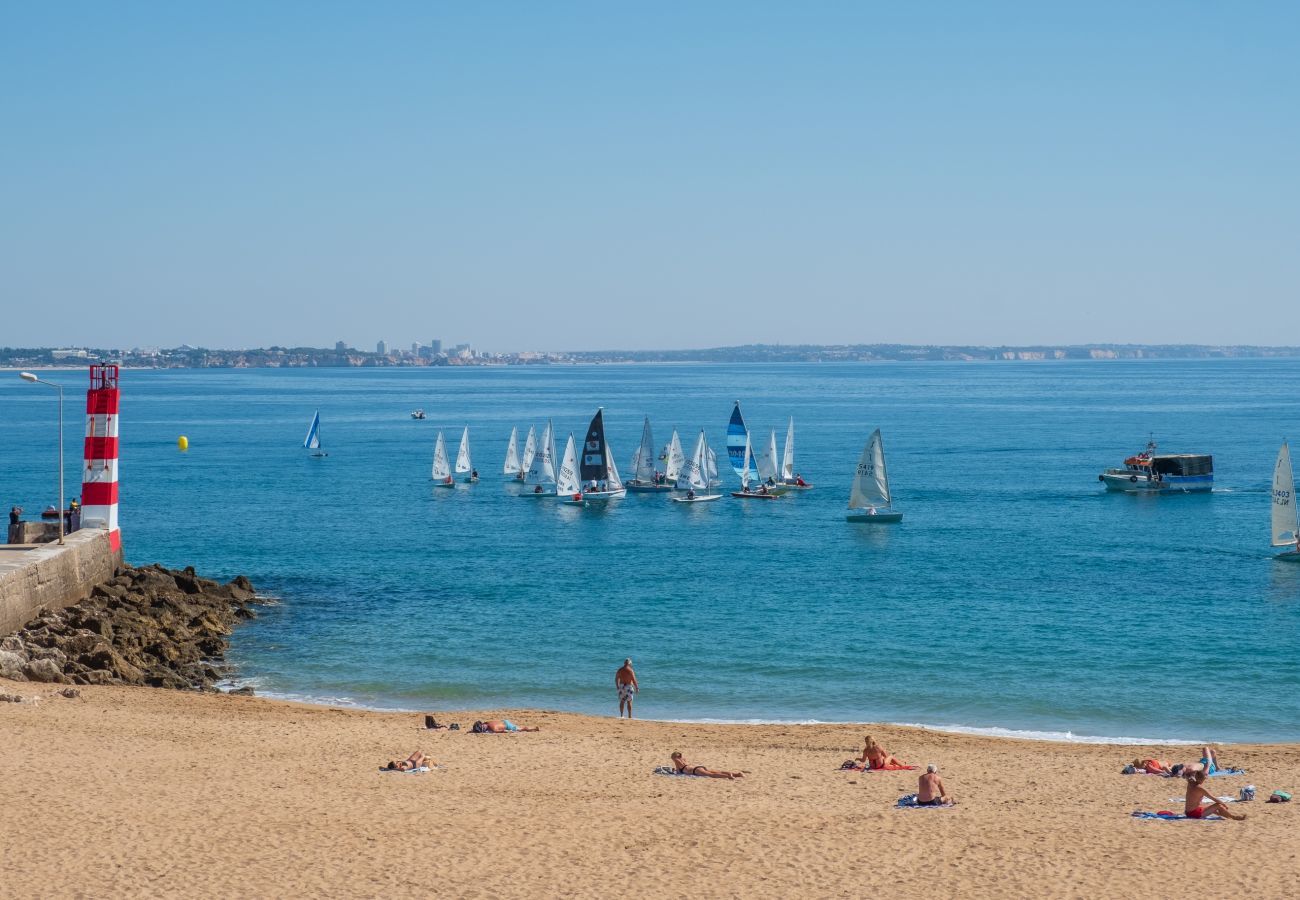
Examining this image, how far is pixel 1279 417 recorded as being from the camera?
490ft

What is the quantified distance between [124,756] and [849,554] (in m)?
36.7

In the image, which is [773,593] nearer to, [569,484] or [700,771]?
[700,771]

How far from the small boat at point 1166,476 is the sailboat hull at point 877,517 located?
765 inches

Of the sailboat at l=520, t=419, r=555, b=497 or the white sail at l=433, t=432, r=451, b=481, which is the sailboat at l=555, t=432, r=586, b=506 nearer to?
the sailboat at l=520, t=419, r=555, b=497

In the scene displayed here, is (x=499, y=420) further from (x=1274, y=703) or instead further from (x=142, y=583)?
(x=1274, y=703)

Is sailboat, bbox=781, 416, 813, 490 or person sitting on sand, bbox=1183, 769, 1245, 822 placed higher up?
sailboat, bbox=781, 416, 813, 490

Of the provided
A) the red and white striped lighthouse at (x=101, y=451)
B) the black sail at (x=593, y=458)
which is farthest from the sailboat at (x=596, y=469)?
the red and white striped lighthouse at (x=101, y=451)

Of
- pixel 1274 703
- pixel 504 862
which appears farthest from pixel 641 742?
pixel 1274 703

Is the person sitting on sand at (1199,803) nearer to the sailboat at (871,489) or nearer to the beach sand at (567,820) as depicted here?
the beach sand at (567,820)

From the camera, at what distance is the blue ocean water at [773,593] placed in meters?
32.7

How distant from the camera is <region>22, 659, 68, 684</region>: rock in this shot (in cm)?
2966

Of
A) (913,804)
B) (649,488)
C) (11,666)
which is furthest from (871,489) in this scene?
(913,804)

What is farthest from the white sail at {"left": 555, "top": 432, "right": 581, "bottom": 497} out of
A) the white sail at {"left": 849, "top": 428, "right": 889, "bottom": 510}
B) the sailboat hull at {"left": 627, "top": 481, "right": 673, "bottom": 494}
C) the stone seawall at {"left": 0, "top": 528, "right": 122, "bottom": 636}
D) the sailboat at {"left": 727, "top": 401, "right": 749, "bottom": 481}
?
the stone seawall at {"left": 0, "top": 528, "right": 122, "bottom": 636}

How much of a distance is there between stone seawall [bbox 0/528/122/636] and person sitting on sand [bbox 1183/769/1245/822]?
26.3 meters
